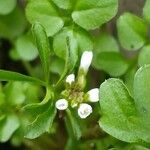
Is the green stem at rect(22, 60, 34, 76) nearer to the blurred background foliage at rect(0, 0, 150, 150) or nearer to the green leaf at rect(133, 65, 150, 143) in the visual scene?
the blurred background foliage at rect(0, 0, 150, 150)

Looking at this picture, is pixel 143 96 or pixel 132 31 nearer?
pixel 143 96

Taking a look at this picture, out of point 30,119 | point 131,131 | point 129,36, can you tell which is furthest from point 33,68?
point 131,131

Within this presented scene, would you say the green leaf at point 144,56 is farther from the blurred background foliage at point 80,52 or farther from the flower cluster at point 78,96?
the flower cluster at point 78,96

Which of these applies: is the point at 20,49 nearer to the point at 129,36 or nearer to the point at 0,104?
the point at 0,104

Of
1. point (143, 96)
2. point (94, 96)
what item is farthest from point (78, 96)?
point (143, 96)

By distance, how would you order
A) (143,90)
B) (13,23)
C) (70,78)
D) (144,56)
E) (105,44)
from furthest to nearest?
(13,23), (105,44), (144,56), (70,78), (143,90)

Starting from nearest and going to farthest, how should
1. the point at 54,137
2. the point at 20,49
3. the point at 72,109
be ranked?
the point at 72,109, the point at 20,49, the point at 54,137

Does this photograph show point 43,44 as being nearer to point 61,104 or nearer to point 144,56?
point 61,104
